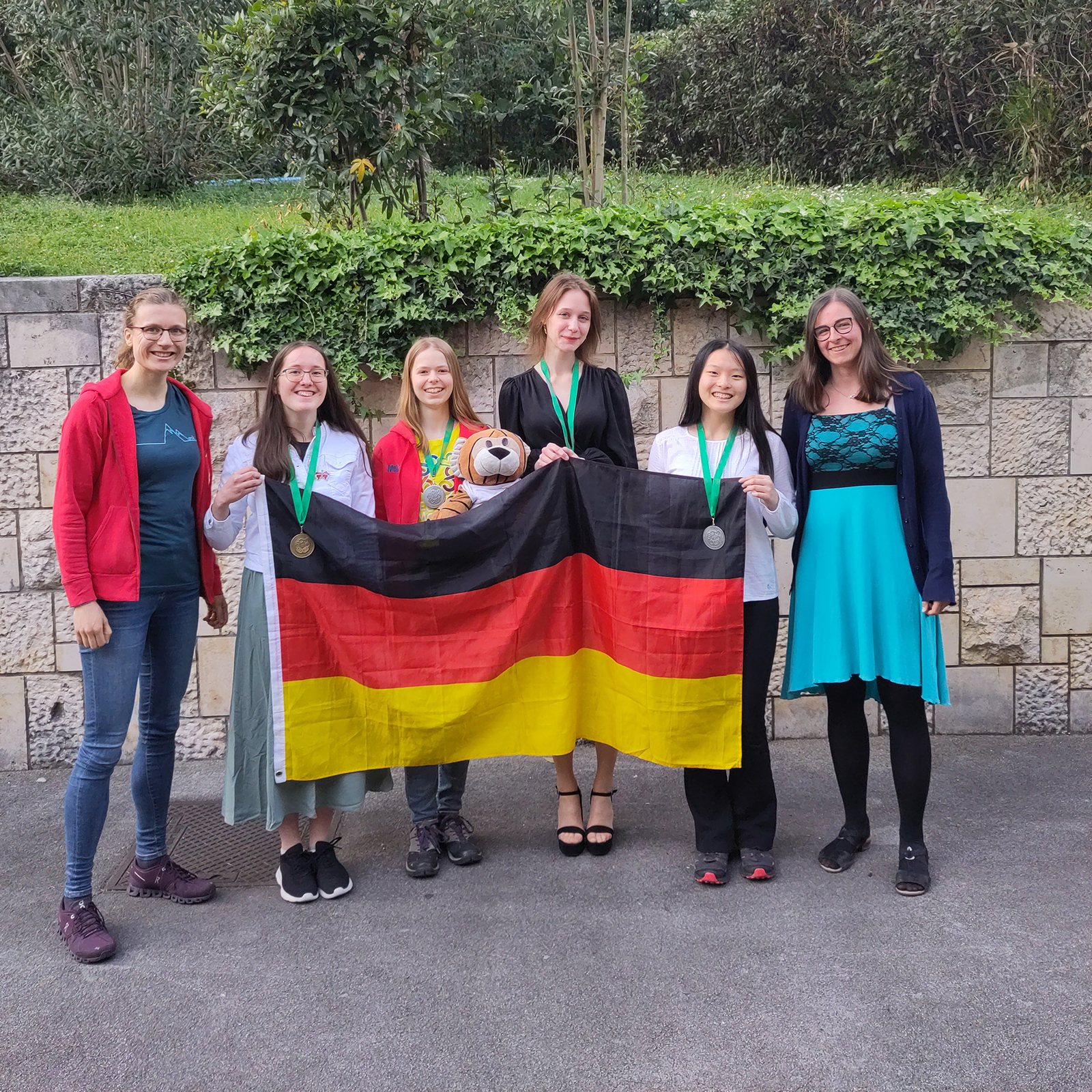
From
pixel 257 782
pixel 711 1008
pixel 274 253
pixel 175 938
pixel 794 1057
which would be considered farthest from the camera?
pixel 274 253

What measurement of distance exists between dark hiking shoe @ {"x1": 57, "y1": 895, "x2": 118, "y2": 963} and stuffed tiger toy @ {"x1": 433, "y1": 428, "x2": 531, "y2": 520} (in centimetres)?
180

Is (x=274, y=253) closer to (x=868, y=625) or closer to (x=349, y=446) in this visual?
(x=349, y=446)

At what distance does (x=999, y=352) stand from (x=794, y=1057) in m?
3.77

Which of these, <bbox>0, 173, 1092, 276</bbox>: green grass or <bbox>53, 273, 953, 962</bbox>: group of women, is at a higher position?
<bbox>0, 173, 1092, 276</bbox>: green grass

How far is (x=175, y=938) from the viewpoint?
3594 mm

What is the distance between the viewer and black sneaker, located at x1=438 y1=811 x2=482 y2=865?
410cm

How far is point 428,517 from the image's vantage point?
3.96 meters

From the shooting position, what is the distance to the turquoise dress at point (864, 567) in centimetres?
377

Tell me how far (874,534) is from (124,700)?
2696 mm

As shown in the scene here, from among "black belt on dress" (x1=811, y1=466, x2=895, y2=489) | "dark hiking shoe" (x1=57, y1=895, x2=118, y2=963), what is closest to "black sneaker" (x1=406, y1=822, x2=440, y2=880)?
"dark hiking shoe" (x1=57, y1=895, x2=118, y2=963)

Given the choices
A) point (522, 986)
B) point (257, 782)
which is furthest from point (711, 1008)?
point (257, 782)

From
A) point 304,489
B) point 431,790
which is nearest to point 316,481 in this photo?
point 304,489

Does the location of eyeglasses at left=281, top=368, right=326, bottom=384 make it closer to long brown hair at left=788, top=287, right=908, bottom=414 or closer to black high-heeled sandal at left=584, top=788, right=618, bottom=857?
long brown hair at left=788, top=287, right=908, bottom=414

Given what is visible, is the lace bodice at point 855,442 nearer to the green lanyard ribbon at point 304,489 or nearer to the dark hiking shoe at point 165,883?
the green lanyard ribbon at point 304,489
